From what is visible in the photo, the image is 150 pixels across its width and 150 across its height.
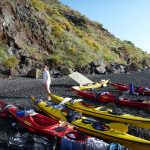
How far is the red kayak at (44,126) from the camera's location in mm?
12445

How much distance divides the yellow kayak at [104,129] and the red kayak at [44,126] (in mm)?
933

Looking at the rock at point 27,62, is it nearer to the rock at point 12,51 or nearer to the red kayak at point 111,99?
the rock at point 12,51

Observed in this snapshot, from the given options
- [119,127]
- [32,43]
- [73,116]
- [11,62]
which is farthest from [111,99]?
[32,43]

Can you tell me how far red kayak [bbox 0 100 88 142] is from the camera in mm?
12445

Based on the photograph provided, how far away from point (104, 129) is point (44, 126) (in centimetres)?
259

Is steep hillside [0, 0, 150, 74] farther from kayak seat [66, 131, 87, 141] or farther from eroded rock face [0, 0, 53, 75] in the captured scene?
kayak seat [66, 131, 87, 141]

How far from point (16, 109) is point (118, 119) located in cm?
517

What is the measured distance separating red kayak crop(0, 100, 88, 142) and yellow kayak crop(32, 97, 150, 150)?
36.7 inches

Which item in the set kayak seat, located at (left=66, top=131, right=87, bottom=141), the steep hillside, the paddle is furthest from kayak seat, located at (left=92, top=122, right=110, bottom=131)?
the steep hillside

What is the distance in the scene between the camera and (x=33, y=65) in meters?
40.4

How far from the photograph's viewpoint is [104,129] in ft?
43.4

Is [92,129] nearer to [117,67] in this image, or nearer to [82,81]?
[82,81]

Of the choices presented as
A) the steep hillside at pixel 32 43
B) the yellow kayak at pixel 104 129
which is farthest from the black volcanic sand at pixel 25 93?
the steep hillside at pixel 32 43

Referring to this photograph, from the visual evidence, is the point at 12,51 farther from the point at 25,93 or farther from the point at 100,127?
the point at 100,127
